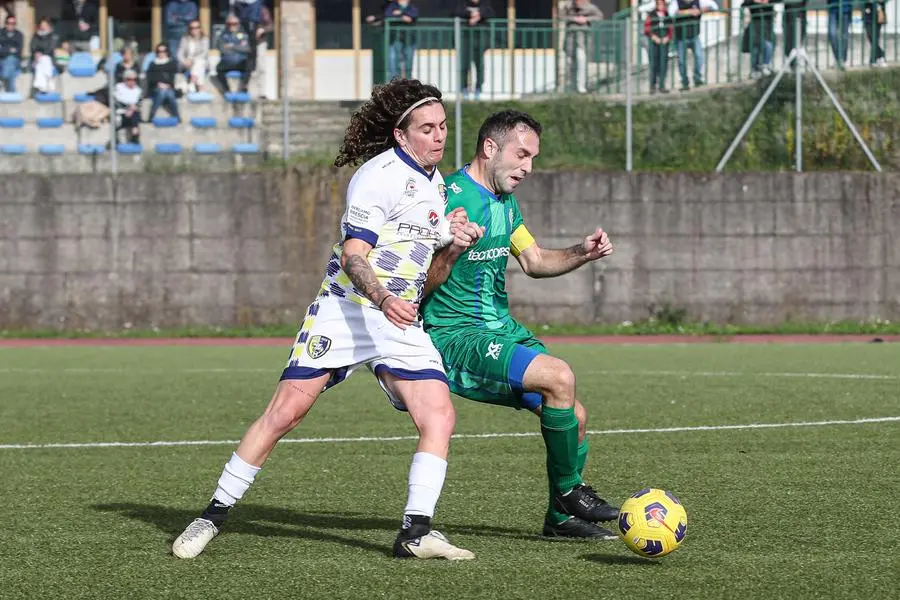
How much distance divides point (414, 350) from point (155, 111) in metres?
15.2

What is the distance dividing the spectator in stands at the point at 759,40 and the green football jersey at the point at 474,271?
15.2m

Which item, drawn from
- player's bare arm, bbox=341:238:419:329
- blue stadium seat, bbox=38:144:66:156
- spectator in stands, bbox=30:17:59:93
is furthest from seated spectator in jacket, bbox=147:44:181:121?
player's bare arm, bbox=341:238:419:329

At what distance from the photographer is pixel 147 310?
21.0 metres

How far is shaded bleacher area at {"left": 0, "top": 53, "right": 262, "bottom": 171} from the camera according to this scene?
68.8ft

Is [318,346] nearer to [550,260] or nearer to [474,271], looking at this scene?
[474,271]

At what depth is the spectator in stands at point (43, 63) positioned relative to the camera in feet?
71.6

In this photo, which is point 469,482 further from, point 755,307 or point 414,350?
point 755,307

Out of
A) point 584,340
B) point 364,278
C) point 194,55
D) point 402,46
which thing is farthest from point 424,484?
point 194,55

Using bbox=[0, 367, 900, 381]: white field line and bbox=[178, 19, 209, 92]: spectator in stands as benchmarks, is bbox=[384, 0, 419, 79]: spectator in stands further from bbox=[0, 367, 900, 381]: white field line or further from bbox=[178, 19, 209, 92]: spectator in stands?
bbox=[0, 367, 900, 381]: white field line

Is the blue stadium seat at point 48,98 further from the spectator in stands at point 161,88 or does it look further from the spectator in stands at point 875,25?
the spectator in stands at point 875,25

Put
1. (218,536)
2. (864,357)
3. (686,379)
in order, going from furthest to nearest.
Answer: (864,357) → (686,379) → (218,536)

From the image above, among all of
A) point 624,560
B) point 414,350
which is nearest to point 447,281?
point 414,350

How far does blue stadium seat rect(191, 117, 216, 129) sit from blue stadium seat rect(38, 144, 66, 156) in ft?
6.00

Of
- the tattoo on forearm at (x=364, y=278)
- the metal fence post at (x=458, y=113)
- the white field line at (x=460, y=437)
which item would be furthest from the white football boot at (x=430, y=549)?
the metal fence post at (x=458, y=113)
